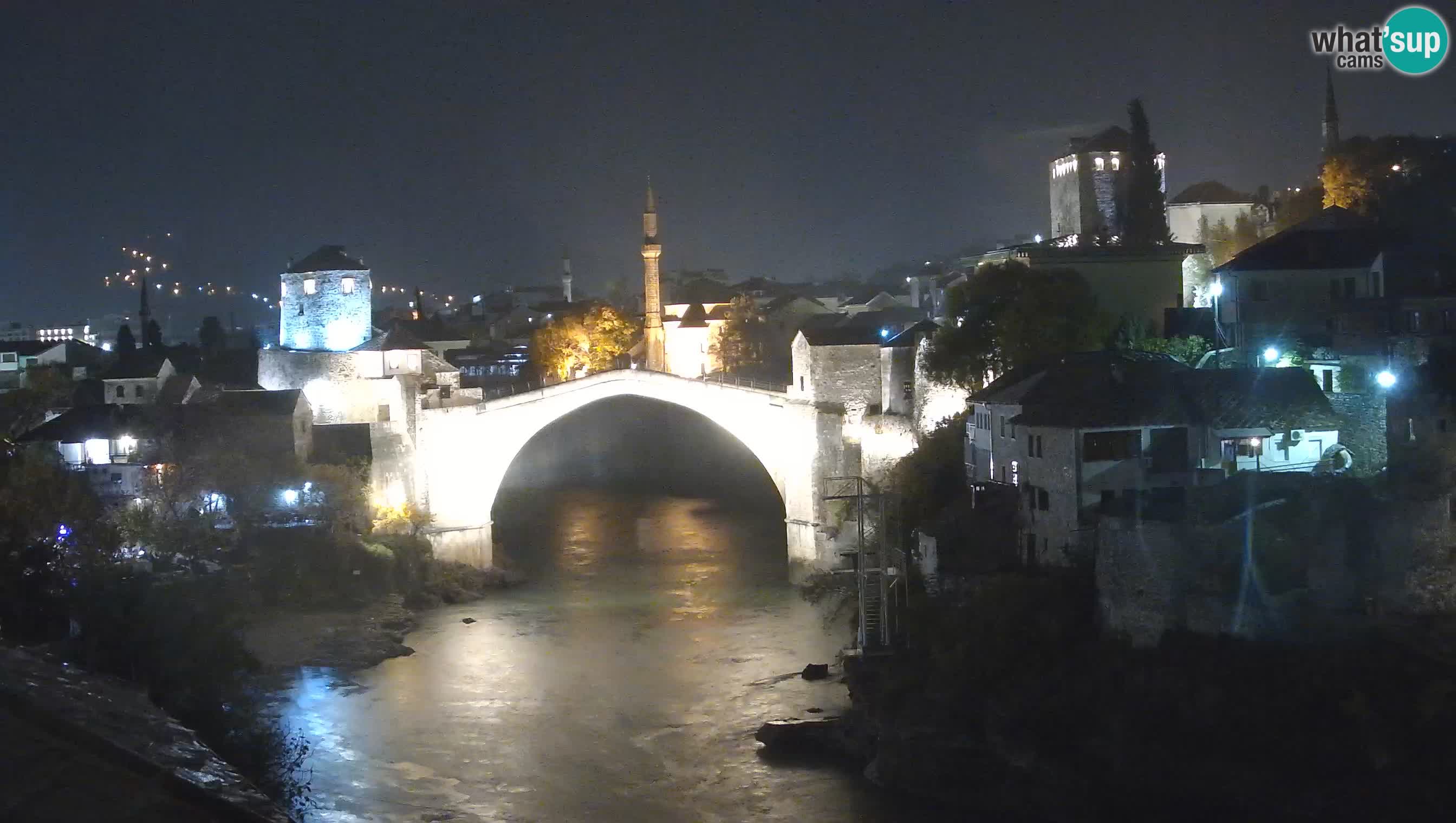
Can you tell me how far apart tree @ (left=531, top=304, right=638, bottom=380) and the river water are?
10.2 m

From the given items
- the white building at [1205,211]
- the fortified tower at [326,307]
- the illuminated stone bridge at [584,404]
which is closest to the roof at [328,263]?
the fortified tower at [326,307]

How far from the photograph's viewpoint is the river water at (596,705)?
13906 mm

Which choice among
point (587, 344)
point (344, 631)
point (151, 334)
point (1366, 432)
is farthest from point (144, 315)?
point (1366, 432)

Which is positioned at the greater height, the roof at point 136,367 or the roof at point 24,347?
the roof at point 24,347

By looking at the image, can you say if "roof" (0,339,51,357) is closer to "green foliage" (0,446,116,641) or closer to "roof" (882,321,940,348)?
"green foliage" (0,446,116,641)

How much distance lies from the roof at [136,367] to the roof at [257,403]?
3.73 metres

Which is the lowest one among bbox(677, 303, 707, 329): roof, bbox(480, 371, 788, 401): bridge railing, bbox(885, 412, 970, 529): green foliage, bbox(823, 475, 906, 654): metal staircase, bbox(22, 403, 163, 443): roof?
bbox(823, 475, 906, 654): metal staircase

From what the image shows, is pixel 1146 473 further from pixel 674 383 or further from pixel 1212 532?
pixel 674 383

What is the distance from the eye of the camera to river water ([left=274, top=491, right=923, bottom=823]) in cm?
1391

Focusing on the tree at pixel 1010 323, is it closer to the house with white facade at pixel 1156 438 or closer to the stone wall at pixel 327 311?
the house with white facade at pixel 1156 438

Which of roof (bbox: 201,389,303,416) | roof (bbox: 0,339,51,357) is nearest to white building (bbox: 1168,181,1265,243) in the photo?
roof (bbox: 201,389,303,416)

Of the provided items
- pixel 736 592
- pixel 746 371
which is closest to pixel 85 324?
pixel 746 371

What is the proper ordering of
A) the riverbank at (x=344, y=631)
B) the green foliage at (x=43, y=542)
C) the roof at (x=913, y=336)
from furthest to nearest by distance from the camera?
the roof at (x=913, y=336) < the riverbank at (x=344, y=631) < the green foliage at (x=43, y=542)

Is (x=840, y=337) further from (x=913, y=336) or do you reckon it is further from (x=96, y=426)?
(x=96, y=426)
